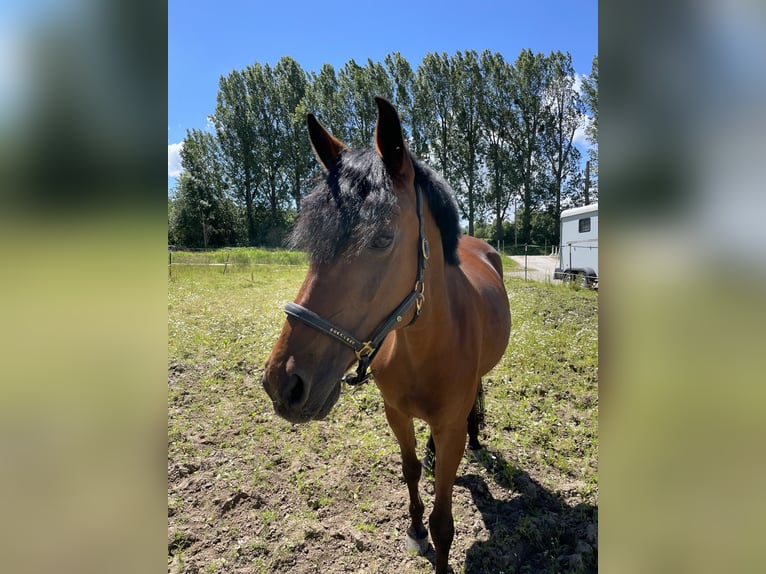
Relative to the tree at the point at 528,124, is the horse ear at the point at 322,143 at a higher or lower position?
lower

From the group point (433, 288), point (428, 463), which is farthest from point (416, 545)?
point (433, 288)

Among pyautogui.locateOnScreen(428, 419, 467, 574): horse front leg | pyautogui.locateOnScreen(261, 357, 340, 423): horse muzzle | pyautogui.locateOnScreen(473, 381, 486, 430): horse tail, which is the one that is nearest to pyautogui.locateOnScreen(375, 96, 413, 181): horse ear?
pyautogui.locateOnScreen(261, 357, 340, 423): horse muzzle

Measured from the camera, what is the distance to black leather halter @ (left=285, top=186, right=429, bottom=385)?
4.54 feet

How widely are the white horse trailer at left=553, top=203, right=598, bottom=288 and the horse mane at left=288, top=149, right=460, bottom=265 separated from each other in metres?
13.0

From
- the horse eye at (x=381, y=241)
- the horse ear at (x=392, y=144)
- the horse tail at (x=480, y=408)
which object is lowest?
the horse tail at (x=480, y=408)

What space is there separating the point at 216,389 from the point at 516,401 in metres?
3.73

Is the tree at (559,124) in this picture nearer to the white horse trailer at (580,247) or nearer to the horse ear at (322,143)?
the white horse trailer at (580,247)

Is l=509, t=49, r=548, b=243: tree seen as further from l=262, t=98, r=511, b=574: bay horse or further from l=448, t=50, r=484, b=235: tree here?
l=262, t=98, r=511, b=574: bay horse

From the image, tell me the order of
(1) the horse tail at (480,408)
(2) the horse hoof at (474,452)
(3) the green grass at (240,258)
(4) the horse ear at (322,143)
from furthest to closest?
(3) the green grass at (240,258), (1) the horse tail at (480,408), (2) the horse hoof at (474,452), (4) the horse ear at (322,143)

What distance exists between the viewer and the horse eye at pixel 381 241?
4.81ft

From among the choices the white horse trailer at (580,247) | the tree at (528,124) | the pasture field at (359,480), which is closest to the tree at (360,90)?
the tree at (528,124)

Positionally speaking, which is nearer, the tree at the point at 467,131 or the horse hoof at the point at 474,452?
the horse hoof at the point at 474,452
